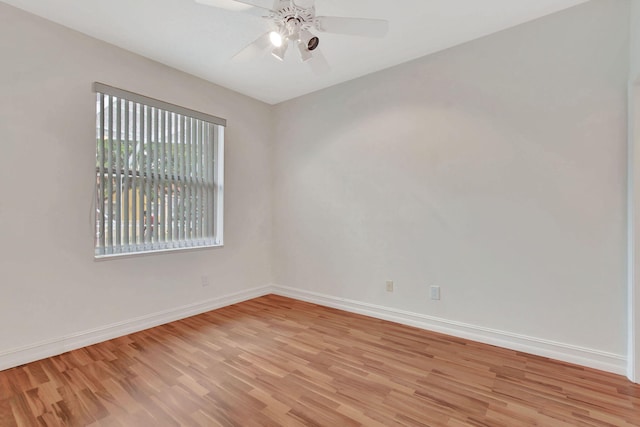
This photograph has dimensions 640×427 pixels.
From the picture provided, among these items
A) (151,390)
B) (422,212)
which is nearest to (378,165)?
(422,212)

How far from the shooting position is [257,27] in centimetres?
245

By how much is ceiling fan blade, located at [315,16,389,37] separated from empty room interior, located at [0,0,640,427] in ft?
0.05

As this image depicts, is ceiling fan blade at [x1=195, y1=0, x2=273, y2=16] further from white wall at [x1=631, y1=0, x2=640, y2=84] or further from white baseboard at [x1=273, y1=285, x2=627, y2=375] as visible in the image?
white baseboard at [x1=273, y1=285, x2=627, y2=375]

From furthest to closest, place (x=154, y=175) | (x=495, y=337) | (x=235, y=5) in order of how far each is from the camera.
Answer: (x=154, y=175), (x=495, y=337), (x=235, y=5)

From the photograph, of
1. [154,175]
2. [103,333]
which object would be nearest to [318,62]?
[154,175]

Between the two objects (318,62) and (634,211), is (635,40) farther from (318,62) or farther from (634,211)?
(318,62)

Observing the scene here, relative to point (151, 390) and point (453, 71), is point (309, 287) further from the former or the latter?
point (453, 71)

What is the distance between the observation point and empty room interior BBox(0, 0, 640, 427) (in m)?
1.87

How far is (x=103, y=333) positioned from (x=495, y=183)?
3719 mm

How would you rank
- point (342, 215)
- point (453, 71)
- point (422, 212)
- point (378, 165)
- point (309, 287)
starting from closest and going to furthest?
point (453, 71) → point (422, 212) → point (378, 165) → point (342, 215) → point (309, 287)

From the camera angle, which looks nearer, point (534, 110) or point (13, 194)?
point (13, 194)

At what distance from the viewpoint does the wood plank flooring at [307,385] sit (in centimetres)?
164

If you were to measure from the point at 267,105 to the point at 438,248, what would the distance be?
3.03 metres

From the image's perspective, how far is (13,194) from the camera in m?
2.20
